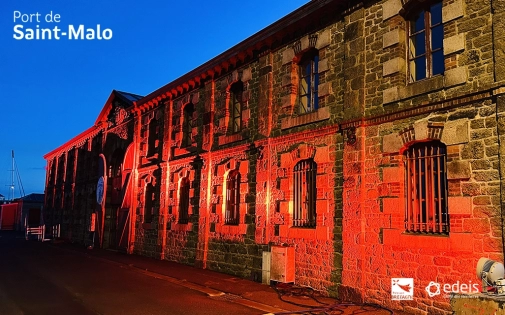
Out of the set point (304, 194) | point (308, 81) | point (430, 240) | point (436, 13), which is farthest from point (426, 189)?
point (308, 81)

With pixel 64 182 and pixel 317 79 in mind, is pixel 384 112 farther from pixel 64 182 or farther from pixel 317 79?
pixel 64 182

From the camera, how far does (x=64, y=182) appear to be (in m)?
32.5

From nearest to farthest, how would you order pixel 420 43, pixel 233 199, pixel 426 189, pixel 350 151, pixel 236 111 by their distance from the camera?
pixel 426 189, pixel 420 43, pixel 350 151, pixel 233 199, pixel 236 111

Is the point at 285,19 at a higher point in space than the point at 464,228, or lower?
higher

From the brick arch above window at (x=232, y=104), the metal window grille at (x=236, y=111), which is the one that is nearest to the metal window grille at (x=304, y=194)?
the brick arch above window at (x=232, y=104)

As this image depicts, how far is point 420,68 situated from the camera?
935cm

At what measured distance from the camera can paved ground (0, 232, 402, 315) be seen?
891cm

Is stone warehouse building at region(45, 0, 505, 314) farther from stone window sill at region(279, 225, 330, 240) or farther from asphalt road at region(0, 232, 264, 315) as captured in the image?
asphalt road at region(0, 232, 264, 315)

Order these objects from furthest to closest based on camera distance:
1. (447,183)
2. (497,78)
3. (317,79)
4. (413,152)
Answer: (317,79) → (413,152) → (447,183) → (497,78)

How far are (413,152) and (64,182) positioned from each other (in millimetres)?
29520

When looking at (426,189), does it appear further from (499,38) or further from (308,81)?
(308,81)

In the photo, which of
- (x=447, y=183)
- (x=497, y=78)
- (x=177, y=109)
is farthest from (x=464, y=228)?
(x=177, y=109)

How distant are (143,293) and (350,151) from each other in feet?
20.5

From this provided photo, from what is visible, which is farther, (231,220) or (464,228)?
(231,220)
